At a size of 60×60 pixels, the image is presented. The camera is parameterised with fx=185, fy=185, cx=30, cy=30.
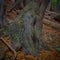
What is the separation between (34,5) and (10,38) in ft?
5.57

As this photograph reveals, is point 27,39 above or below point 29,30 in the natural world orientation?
below

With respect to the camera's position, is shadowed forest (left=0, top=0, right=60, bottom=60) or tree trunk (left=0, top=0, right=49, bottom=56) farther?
tree trunk (left=0, top=0, right=49, bottom=56)

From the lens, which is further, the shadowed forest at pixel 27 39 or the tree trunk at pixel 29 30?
the tree trunk at pixel 29 30

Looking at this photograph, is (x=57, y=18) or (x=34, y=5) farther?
(x=57, y=18)

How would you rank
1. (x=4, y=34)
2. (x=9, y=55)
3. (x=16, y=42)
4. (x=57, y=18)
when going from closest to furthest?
1. (x=9, y=55)
2. (x=16, y=42)
3. (x=4, y=34)
4. (x=57, y=18)

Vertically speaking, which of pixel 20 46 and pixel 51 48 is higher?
pixel 20 46

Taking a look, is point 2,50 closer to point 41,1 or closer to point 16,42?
point 16,42

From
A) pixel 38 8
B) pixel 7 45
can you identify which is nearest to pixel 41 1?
pixel 38 8

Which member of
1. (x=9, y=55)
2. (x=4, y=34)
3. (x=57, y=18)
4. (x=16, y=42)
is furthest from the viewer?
(x=57, y=18)

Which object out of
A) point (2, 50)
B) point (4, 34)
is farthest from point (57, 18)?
→ point (2, 50)

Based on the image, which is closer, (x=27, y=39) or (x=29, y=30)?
(x=27, y=39)

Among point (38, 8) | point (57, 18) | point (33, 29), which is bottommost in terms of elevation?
point (57, 18)

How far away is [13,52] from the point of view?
6598 mm

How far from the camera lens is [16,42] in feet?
23.2
